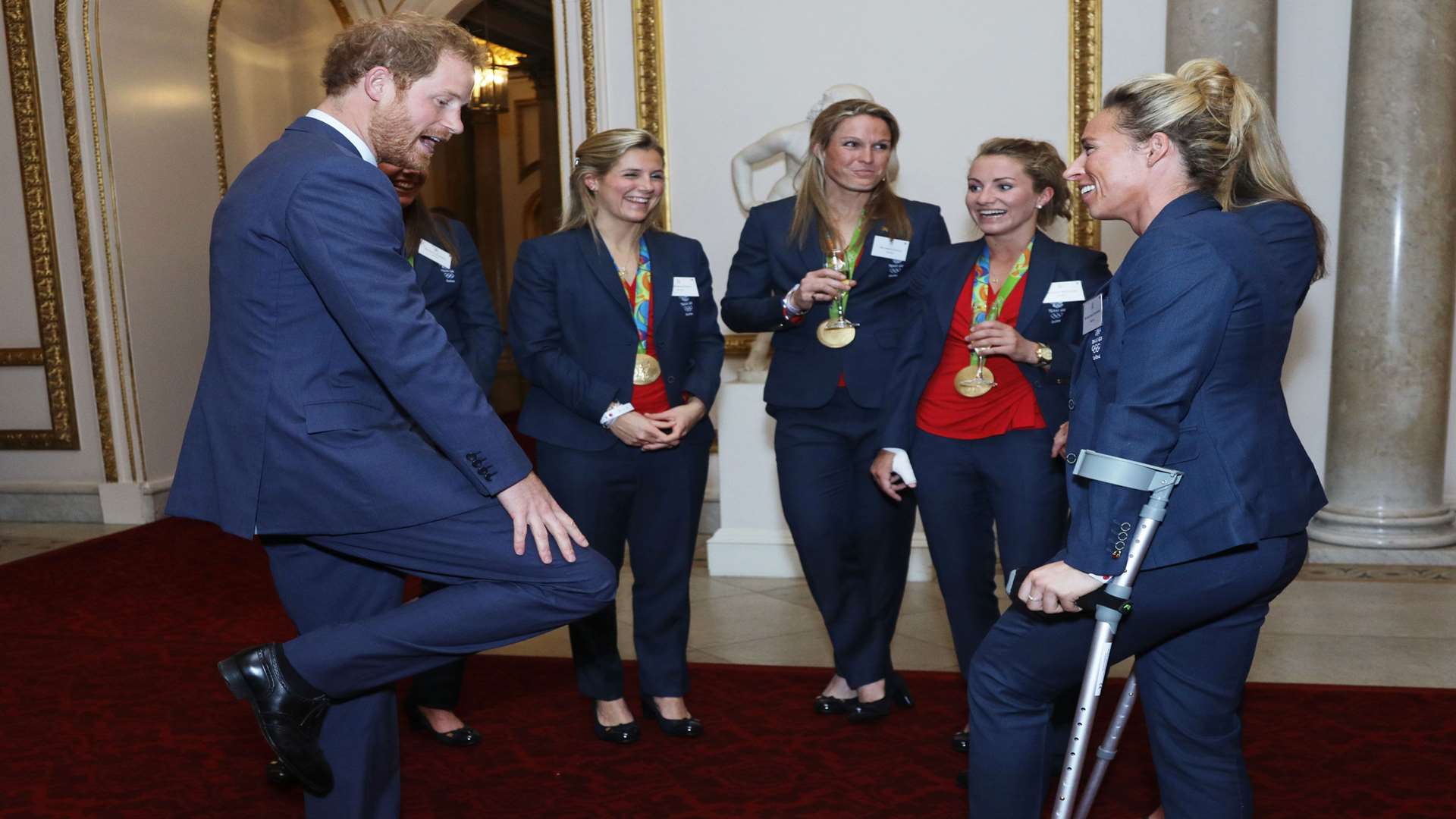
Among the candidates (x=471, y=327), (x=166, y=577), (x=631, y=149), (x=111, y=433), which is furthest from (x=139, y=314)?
(x=631, y=149)

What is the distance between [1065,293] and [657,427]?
1056mm

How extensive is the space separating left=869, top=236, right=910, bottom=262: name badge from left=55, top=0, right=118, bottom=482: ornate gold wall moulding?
17.1 feet

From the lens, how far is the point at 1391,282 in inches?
190

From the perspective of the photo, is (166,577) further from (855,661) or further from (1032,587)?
(1032,587)

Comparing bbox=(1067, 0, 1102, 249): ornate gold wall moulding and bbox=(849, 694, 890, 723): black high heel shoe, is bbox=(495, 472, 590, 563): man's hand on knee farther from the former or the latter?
bbox=(1067, 0, 1102, 249): ornate gold wall moulding

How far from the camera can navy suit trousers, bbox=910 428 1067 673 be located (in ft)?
9.11

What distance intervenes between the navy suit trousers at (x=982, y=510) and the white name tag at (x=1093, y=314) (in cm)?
84

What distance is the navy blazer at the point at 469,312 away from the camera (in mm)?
3232

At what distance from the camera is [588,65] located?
5656 mm

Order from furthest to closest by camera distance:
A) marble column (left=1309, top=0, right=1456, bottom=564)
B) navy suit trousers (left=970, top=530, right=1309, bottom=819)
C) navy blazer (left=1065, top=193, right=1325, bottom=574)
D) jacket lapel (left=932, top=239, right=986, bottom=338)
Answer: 1. marble column (left=1309, top=0, right=1456, bottom=564)
2. jacket lapel (left=932, top=239, right=986, bottom=338)
3. navy suit trousers (left=970, top=530, right=1309, bottom=819)
4. navy blazer (left=1065, top=193, right=1325, bottom=574)

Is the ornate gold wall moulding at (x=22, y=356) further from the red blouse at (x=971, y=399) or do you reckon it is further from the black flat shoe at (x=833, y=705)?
the red blouse at (x=971, y=399)

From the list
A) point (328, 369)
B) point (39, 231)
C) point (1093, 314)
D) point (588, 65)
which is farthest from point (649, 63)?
point (1093, 314)

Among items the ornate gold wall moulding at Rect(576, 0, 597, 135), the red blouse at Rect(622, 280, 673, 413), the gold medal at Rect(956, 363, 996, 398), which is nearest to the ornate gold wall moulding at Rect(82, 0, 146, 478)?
the ornate gold wall moulding at Rect(576, 0, 597, 135)

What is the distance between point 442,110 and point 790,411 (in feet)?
4.74
